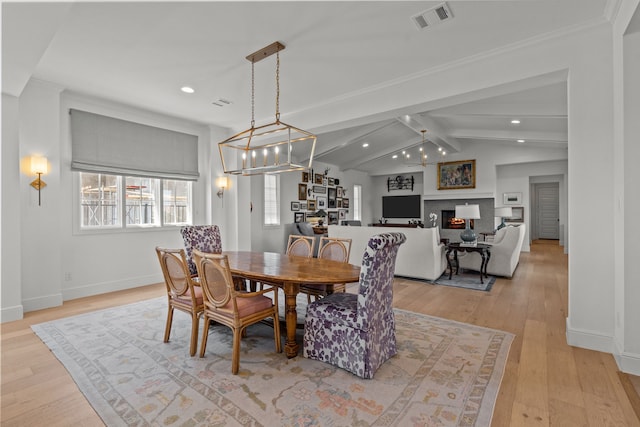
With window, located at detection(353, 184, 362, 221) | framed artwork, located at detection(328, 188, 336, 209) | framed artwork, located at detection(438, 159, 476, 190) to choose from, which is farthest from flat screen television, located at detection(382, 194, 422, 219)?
framed artwork, located at detection(328, 188, 336, 209)

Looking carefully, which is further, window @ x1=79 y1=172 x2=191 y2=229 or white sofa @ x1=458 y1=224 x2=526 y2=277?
white sofa @ x1=458 y1=224 x2=526 y2=277

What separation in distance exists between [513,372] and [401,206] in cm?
910

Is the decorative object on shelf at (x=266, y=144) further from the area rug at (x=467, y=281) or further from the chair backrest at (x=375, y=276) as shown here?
the area rug at (x=467, y=281)

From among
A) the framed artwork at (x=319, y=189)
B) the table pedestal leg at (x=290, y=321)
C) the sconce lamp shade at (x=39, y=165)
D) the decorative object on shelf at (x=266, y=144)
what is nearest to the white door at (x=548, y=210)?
the framed artwork at (x=319, y=189)

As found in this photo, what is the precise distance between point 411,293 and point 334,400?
2.76 metres

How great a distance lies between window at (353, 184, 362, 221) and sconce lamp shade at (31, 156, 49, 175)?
872cm

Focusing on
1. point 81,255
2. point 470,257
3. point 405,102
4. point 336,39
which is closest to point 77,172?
point 81,255

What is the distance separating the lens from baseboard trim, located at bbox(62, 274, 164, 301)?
14.0ft

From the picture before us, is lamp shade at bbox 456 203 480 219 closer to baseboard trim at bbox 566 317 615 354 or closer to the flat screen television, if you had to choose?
baseboard trim at bbox 566 317 615 354

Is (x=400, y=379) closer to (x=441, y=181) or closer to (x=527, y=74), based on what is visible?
(x=527, y=74)

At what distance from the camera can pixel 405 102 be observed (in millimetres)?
3717

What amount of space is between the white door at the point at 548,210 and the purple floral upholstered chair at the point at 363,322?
11.6 metres

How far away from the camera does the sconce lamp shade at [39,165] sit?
372 centimetres

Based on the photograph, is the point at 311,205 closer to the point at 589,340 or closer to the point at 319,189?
the point at 319,189
